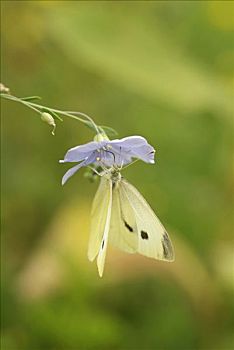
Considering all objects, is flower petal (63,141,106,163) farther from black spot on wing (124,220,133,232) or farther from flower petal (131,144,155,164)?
black spot on wing (124,220,133,232)

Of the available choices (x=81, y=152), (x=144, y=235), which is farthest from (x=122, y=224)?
(x=81, y=152)

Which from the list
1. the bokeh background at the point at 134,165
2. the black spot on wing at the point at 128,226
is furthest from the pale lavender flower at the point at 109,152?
the bokeh background at the point at 134,165

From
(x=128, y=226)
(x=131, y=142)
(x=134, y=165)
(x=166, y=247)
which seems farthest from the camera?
(x=134, y=165)

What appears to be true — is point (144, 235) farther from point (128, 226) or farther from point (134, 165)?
point (134, 165)

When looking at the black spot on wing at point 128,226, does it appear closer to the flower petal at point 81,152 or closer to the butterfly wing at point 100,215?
the butterfly wing at point 100,215

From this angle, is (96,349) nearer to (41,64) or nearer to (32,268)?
(32,268)

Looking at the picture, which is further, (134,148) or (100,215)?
(100,215)

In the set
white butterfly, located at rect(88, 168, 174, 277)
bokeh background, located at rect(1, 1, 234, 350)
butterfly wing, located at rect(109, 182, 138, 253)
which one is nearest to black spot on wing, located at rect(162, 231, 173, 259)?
white butterfly, located at rect(88, 168, 174, 277)
